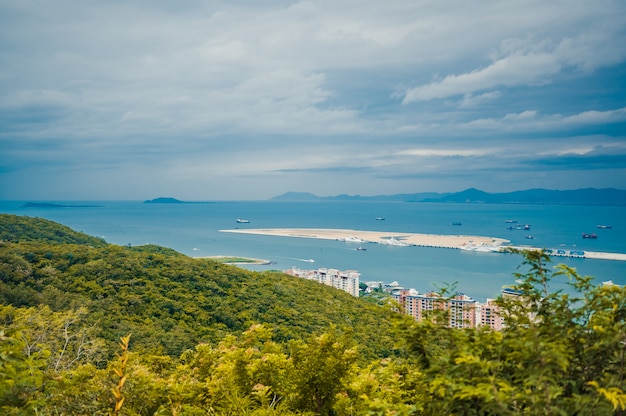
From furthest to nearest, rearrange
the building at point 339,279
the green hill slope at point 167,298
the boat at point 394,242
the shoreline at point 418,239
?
the boat at point 394,242
the shoreline at point 418,239
the building at point 339,279
the green hill slope at point 167,298

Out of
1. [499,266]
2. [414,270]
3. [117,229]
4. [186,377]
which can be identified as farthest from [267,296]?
[117,229]

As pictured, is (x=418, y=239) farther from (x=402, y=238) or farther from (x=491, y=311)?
(x=491, y=311)

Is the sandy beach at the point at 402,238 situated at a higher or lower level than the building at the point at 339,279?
higher

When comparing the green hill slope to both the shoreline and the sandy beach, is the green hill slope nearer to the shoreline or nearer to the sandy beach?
the shoreline

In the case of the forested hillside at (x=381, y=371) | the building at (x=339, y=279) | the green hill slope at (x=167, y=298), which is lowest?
the building at (x=339, y=279)

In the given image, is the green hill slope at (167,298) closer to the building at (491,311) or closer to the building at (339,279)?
the building at (491,311)

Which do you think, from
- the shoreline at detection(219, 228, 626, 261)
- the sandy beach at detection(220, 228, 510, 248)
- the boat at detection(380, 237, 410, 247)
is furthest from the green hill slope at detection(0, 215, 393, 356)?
the boat at detection(380, 237, 410, 247)

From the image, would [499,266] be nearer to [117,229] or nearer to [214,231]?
[214,231]

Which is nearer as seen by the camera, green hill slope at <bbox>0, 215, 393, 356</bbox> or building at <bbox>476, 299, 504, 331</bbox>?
building at <bbox>476, 299, 504, 331</bbox>

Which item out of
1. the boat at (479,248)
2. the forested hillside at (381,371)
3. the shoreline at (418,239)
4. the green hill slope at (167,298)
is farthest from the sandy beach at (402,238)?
the forested hillside at (381,371)

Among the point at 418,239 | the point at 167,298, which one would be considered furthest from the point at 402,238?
the point at 167,298

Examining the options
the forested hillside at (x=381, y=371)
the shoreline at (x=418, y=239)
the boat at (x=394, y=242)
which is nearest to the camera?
the forested hillside at (x=381, y=371)
